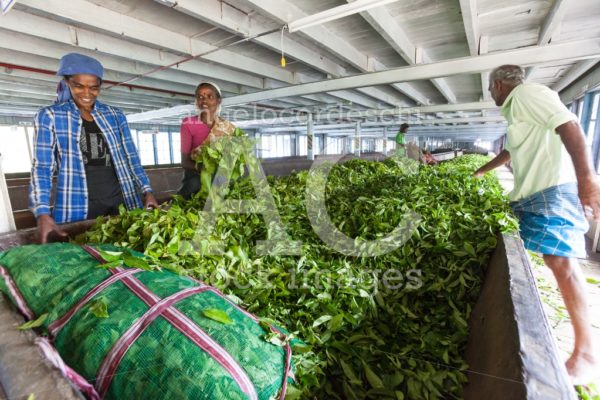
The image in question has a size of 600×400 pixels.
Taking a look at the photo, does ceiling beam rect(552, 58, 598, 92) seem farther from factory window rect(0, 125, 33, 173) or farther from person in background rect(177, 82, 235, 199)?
factory window rect(0, 125, 33, 173)

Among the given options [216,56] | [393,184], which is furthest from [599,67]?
[216,56]

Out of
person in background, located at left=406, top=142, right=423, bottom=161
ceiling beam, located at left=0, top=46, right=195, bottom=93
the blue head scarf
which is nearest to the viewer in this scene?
the blue head scarf

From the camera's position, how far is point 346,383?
4.57 ft

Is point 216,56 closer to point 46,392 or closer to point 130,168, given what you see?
point 130,168

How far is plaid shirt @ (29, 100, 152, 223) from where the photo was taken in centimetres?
210

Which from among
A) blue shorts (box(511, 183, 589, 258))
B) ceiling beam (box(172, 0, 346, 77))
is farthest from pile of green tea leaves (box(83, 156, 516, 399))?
ceiling beam (box(172, 0, 346, 77))

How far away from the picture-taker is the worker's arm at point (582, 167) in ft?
6.52

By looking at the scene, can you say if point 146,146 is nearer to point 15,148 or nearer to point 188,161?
point 15,148

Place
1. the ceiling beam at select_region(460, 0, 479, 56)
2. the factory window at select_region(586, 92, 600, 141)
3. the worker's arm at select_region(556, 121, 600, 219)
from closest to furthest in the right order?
1. the worker's arm at select_region(556, 121, 600, 219)
2. the ceiling beam at select_region(460, 0, 479, 56)
3. the factory window at select_region(586, 92, 600, 141)

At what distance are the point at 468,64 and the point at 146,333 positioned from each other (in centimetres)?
691

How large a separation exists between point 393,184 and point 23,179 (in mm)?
6533

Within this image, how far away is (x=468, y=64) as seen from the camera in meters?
5.71

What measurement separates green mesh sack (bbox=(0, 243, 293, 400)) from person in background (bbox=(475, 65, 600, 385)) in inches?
92.3
